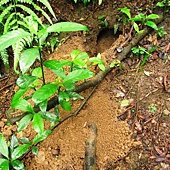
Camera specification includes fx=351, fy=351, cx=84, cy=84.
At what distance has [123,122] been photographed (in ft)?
10.1

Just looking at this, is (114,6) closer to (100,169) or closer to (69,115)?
(69,115)

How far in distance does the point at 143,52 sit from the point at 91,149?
1127 millimetres

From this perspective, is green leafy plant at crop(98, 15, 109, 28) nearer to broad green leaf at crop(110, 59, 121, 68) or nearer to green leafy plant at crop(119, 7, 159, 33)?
green leafy plant at crop(119, 7, 159, 33)

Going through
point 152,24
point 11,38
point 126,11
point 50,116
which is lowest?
point 50,116

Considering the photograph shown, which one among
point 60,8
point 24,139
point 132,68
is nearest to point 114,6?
point 60,8

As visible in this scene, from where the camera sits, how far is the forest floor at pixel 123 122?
9.50ft

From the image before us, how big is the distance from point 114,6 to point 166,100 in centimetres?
132

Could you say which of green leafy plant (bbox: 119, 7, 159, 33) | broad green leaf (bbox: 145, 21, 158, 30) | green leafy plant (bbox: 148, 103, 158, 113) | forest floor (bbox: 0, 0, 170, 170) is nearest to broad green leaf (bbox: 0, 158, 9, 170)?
forest floor (bbox: 0, 0, 170, 170)

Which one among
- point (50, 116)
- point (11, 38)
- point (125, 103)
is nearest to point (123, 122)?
point (125, 103)

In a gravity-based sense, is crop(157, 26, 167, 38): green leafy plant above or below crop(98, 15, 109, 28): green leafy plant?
below

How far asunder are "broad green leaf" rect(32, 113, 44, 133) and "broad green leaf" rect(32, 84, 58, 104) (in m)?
0.21

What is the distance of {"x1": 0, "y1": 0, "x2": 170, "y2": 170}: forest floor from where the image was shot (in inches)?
114

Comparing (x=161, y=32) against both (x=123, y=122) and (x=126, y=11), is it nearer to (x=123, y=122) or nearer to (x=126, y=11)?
(x=126, y=11)

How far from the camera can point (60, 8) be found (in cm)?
400
